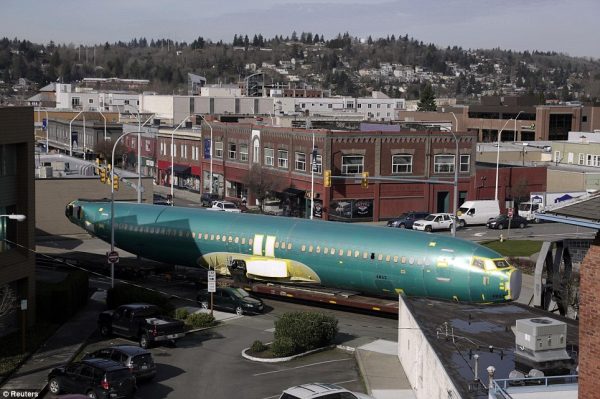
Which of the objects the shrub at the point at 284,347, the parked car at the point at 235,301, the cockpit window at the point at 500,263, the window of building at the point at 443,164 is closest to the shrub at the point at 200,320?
the parked car at the point at 235,301

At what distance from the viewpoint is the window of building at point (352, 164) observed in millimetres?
74312

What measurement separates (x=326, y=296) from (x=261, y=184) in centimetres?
4008

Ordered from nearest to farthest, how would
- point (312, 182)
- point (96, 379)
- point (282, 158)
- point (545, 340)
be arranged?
point (545, 340) < point (96, 379) < point (312, 182) < point (282, 158)

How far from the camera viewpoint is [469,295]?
36031 millimetres

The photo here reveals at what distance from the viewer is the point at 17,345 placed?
33156mm

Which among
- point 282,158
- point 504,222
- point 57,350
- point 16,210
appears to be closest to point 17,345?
point 57,350

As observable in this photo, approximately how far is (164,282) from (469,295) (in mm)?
18246

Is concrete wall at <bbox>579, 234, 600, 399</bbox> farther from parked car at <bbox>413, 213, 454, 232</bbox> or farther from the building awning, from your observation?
the building awning

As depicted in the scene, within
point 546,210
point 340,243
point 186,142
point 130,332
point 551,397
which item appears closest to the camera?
point 546,210

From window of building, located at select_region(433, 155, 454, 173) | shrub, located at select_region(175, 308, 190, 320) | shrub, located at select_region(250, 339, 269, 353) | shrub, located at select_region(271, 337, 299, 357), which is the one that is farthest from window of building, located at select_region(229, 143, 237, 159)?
shrub, located at select_region(271, 337, 299, 357)

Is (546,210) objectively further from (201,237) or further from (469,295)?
(201,237)

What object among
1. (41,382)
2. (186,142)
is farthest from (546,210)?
(186,142)

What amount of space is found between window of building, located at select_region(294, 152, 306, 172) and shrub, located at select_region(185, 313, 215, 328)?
39525mm

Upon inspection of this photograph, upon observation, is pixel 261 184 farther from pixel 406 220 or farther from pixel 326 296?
pixel 326 296
